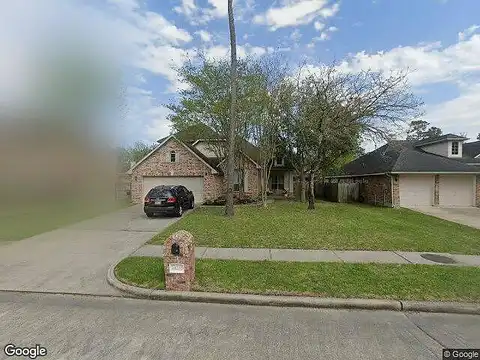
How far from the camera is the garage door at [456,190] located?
718 inches

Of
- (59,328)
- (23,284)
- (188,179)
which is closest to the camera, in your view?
(59,328)

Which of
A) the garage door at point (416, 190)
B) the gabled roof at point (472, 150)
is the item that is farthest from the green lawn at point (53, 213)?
the gabled roof at point (472, 150)

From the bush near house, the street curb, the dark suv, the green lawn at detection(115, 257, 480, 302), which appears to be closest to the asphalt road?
the street curb

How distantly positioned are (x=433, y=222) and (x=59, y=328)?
13.7 metres

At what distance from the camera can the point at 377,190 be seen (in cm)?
2031

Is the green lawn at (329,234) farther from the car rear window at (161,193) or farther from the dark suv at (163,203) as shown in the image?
the car rear window at (161,193)

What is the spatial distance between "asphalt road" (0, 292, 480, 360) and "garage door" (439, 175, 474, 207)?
56.0ft

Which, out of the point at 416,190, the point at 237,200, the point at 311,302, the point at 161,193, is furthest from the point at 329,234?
the point at 416,190

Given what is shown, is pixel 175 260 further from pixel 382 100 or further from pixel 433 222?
pixel 382 100

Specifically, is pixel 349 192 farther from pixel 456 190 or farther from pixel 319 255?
pixel 319 255

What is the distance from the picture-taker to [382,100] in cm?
1567

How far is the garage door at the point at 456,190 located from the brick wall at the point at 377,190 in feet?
9.89

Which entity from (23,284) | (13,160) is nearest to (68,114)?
(13,160)

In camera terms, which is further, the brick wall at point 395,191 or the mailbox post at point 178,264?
the brick wall at point 395,191
